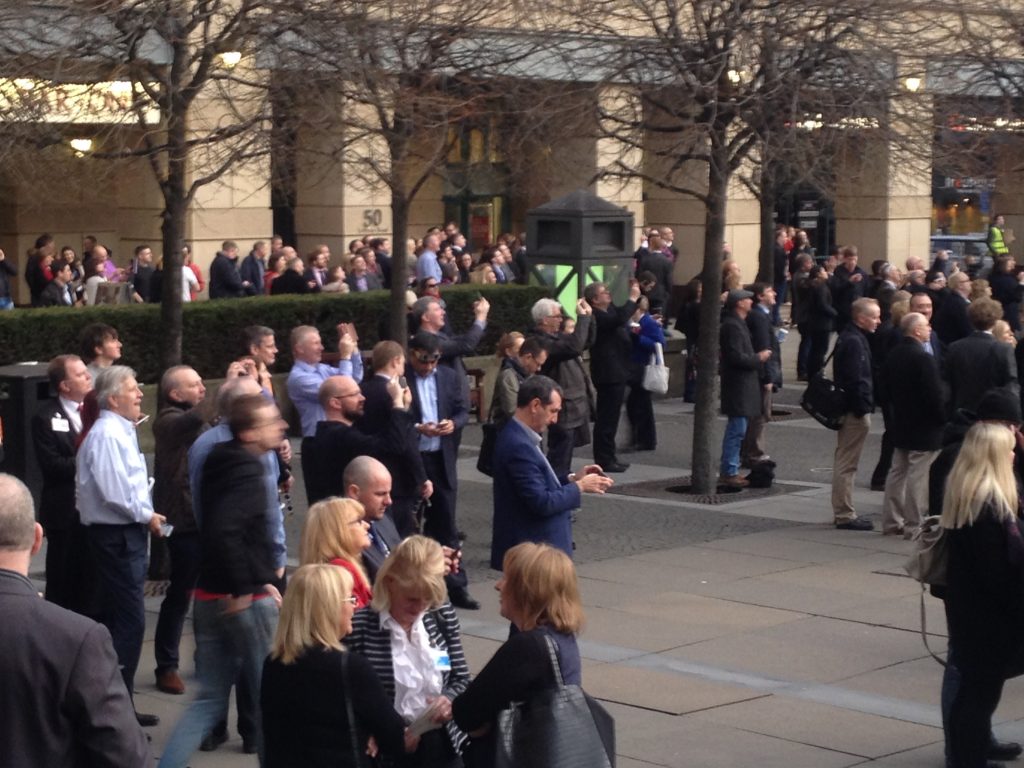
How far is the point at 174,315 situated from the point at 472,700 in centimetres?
828

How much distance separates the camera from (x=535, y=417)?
28.1ft

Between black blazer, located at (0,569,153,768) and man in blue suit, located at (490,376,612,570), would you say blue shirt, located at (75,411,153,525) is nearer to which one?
man in blue suit, located at (490,376,612,570)

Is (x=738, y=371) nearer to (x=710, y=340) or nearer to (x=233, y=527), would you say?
(x=710, y=340)

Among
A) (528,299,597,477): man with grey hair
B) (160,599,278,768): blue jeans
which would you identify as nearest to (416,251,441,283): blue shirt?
(528,299,597,477): man with grey hair

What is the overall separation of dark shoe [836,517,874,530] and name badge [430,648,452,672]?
8.56 m

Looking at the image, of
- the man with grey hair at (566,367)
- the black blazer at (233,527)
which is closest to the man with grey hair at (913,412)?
the man with grey hair at (566,367)

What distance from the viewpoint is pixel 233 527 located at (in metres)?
7.17

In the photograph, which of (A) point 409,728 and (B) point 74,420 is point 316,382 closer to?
(B) point 74,420

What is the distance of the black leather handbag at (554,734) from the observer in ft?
16.8

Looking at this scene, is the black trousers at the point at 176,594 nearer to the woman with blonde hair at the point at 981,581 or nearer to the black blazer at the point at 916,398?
the woman with blonde hair at the point at 981,581

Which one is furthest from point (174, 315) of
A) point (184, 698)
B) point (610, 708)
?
point (610, 708)

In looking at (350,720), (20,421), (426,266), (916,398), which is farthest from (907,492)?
(426,266)

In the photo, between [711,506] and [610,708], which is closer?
[610,708]

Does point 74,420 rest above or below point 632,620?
above
